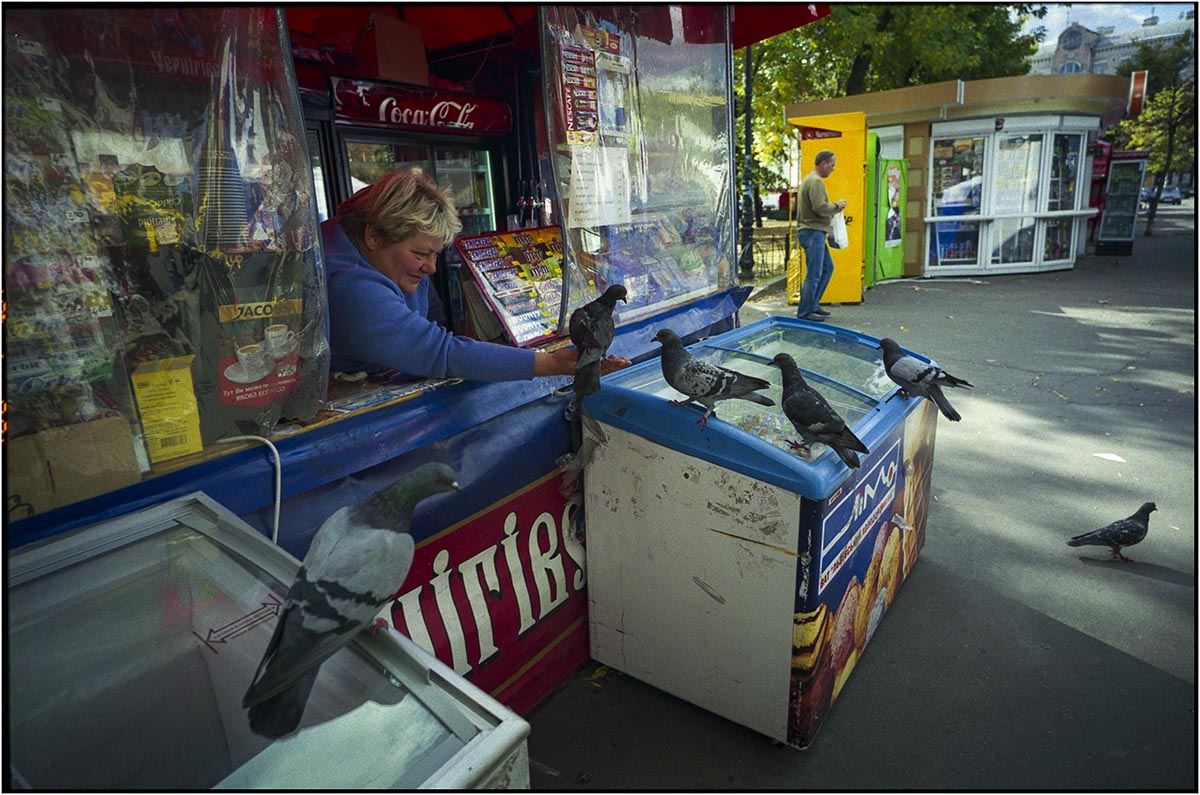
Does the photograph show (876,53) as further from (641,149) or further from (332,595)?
(332,595)

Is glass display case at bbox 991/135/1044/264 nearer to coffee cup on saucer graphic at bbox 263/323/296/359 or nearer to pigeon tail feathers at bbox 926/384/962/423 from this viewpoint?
pigeon tail feathers at bbox 926/384/962/423

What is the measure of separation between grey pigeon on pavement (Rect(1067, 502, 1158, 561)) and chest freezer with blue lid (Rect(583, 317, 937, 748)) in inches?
55.2

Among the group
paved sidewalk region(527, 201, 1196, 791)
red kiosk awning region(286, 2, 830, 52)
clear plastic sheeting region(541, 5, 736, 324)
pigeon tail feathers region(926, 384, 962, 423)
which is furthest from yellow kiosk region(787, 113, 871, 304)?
pigeon tail feathers region(926, 384, 962, 423)

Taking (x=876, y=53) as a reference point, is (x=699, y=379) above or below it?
below

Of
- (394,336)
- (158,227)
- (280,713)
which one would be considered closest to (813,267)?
(394,336)

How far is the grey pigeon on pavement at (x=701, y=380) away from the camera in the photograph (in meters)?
2.30

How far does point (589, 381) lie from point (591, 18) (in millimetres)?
1761

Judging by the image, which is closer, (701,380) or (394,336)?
(394,336)

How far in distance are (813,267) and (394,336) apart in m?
7.23

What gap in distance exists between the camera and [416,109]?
12.6ft

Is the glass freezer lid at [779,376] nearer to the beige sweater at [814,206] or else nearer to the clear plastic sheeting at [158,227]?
the clear plastic sheeting at [158,227]

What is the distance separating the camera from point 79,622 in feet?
4.21

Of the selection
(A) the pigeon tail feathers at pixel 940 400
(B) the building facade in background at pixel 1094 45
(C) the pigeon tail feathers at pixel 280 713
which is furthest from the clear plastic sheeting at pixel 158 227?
(B) the building facade in background at pixel 1094 45

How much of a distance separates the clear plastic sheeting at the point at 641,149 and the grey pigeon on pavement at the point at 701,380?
71 cm
